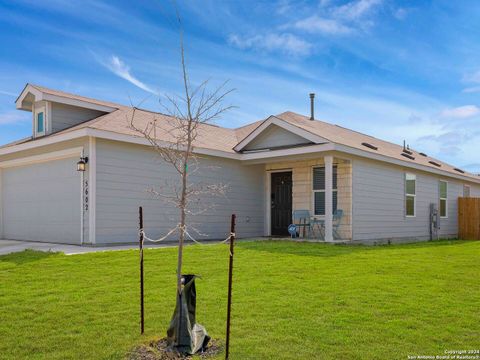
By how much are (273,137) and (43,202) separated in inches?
276

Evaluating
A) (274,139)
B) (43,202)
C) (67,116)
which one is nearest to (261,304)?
(274,139)

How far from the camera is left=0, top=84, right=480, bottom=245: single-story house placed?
1118cm

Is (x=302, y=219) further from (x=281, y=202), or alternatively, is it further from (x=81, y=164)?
(x=81, y=164)

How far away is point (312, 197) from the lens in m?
14.0

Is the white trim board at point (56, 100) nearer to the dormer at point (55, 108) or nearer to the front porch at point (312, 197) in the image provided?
the dormer at point (55, 108)

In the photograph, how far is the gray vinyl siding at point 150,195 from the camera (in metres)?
11.0

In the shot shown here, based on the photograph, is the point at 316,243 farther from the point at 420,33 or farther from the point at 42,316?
the point at 42,316

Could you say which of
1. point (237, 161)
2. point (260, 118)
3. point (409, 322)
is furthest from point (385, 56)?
point (409, 322)

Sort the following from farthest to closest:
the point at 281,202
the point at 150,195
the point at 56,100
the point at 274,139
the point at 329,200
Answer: the point at 281,202 < the point at 274,139 < the point at 56,100 < the point at 329,200 < the point at 150,195

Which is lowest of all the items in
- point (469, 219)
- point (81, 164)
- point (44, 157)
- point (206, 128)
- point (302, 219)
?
point (469, 219)

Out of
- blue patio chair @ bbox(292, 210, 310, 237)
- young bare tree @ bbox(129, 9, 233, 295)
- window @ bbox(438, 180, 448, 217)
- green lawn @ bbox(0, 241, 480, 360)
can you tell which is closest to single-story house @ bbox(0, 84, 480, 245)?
blue patio chair @ bbox(292, 210, 310, 237)

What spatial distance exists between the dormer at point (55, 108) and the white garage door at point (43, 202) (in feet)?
4.26

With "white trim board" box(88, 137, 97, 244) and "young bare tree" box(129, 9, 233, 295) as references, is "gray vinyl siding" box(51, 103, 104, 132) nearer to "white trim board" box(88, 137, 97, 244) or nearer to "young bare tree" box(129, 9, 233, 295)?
"white trim board" box(88, 137, 97, 244)

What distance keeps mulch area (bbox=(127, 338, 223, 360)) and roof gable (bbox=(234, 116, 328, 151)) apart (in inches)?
363
